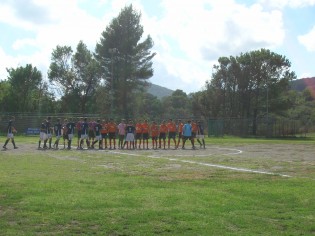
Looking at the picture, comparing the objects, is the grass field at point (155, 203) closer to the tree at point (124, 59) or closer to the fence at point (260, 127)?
the fence at point (260, 127)

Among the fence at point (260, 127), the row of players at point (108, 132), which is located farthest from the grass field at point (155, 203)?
the fence at point (260, 127)

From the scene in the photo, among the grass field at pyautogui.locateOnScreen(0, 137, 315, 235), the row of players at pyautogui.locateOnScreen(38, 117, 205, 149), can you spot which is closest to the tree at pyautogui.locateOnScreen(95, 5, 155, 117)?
the row of players at pyautogui.locateOnScreen(38, 117, 205, 149)

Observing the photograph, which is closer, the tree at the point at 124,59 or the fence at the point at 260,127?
the fence at the point at 260,127

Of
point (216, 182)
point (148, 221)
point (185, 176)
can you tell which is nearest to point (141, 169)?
point (185, 176)

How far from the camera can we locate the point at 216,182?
1190cm

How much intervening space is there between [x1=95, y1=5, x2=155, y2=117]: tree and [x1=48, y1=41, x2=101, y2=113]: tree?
687 centimetres

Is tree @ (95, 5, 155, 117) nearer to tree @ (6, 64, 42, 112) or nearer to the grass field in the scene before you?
tree @ (6, 64, 42, 112)

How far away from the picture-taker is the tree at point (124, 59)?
209 feet

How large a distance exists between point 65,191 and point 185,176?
441cm

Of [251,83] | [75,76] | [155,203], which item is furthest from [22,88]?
[155,203]

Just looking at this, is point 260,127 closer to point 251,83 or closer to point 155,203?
point 251,83

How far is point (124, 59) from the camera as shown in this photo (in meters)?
64.8

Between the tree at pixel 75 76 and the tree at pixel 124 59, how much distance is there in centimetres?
687

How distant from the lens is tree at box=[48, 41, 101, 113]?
72.2m
